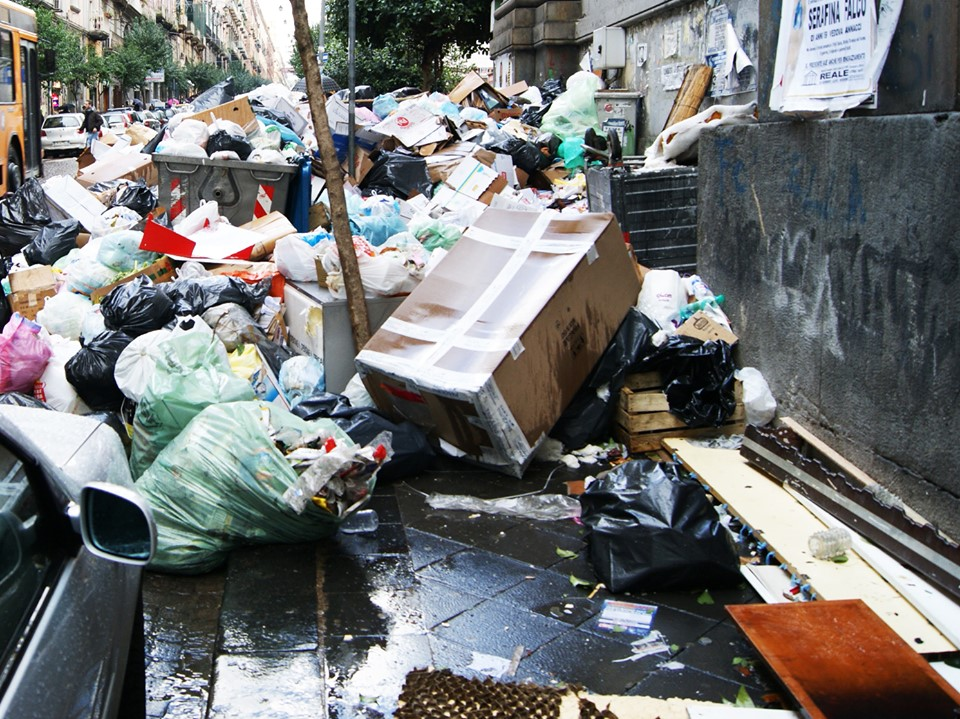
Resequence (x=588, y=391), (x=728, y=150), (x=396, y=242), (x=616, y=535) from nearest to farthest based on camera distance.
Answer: (x=616, y=535), (x=588, y=391), (x=728, y=150), (x=396, y=242)

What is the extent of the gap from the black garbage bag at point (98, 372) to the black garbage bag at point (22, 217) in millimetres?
4223

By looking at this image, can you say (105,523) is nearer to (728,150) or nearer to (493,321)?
(493,321)

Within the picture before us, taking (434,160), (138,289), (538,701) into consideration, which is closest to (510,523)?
(538,701)

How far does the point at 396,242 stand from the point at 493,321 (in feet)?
4.33

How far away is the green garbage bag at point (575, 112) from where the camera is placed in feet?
34.6

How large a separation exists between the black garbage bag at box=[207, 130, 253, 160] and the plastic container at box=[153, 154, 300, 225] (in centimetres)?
104

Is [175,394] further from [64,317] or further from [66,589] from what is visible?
[66,589]

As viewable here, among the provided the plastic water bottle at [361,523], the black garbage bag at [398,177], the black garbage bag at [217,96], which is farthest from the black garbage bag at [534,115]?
the plastic water bottle at [361,523]

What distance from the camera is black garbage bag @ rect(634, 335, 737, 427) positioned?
471 centimetres

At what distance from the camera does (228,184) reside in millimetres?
7805

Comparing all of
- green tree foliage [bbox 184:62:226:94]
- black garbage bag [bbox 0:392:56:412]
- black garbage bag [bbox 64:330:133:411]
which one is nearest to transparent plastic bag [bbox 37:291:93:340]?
black garbage bag [bbox 64:330:133:411]

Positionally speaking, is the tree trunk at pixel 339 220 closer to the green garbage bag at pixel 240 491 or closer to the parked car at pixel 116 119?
the green garbage bag at pixel 240 491

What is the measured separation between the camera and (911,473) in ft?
11.8

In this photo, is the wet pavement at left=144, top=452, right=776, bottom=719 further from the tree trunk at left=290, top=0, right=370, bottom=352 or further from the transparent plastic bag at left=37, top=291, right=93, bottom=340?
the transparent plastic bag at left=37, top=291, right=93, bottom=340
